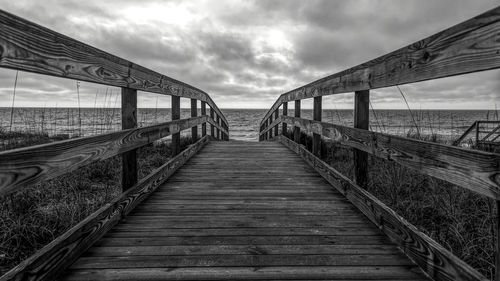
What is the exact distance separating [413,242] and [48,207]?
339cm

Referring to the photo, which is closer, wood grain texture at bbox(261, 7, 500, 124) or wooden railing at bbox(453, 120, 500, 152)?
wood grain texture at bbox(261, 7, 500, 124)

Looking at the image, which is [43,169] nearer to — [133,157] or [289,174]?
[133,157]

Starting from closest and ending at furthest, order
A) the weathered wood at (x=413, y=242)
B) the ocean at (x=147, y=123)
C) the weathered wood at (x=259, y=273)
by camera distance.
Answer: the weathered wood at (x=413, y=242) < the weathered wood at (x=259, y=273) < the ocean at (x=147, y=123)

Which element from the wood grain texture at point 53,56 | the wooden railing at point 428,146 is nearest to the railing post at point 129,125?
the wood grain texture at point 53,56

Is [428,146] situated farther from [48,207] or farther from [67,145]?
[48,207]

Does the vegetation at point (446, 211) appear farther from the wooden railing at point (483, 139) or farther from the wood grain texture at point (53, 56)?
the wood grain texture at point (53, 56)

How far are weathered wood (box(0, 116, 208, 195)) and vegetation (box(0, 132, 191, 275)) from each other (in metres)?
0.99

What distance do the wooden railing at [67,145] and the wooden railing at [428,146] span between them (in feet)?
5.80

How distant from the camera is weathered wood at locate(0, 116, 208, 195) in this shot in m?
1.14

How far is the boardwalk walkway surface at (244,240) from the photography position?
→ 1.57 meters

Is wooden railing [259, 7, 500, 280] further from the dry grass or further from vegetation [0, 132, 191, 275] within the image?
vegetation [0, 132, 191, 275]

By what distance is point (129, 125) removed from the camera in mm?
2475

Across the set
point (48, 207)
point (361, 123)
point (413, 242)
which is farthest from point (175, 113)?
point (413, 242)

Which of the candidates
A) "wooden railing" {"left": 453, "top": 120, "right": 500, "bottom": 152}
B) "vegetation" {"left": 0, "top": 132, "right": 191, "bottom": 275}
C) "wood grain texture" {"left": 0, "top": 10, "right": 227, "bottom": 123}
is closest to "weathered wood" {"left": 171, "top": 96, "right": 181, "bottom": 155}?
"vegetation" {"left": 0, "top": 132, "right": 191, "bottom": 275}
